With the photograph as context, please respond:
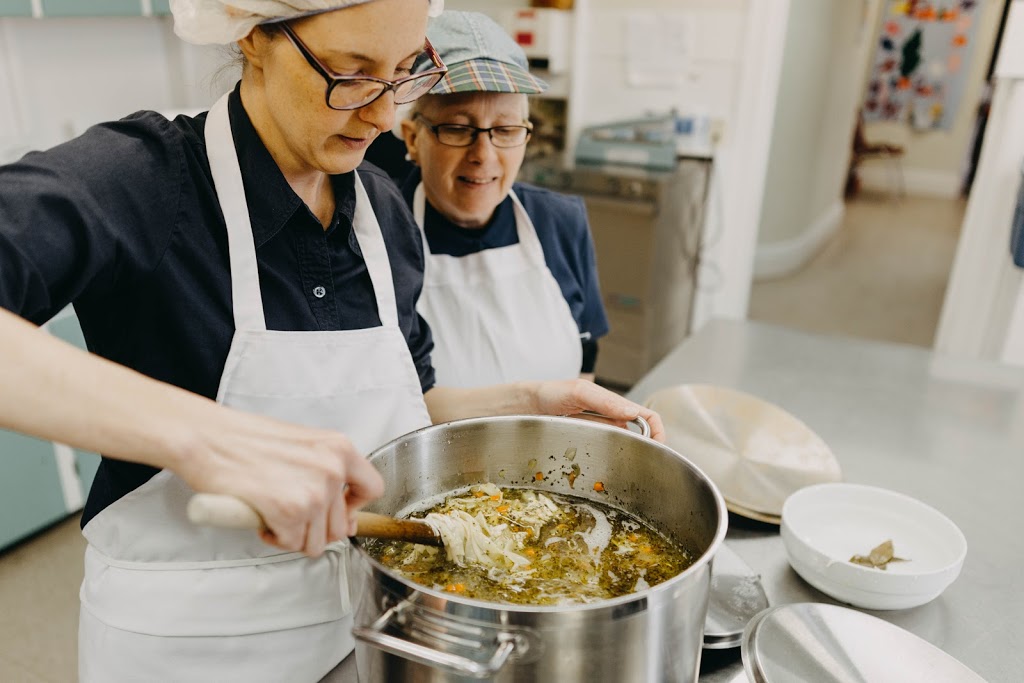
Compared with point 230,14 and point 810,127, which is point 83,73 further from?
point 810,127

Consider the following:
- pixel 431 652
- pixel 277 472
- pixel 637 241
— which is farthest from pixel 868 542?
pixel 637 241

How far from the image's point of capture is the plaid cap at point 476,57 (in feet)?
4.36

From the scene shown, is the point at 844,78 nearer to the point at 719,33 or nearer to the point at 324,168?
the point at 719,33

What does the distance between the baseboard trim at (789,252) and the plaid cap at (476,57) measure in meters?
4.31

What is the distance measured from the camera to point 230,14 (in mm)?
823

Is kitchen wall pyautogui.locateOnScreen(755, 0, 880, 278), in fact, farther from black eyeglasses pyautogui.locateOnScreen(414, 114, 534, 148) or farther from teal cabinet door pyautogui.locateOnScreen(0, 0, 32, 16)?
teal cabinet door pyautogui.locateOnScreen(0, 0, 32, 16)

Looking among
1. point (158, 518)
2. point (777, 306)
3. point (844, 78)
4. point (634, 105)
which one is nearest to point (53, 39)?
point (634, 105)

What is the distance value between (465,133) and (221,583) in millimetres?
920

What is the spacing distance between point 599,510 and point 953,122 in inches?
314

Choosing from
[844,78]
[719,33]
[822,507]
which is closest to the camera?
[822,507]

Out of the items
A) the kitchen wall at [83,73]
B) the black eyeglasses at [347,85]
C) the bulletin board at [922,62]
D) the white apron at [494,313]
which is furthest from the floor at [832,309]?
the black eyeglasses at [347,85]

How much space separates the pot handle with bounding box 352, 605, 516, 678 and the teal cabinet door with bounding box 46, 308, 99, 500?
A: 1.99 meters

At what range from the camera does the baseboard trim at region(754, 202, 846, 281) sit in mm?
5410

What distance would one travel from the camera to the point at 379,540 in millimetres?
869
